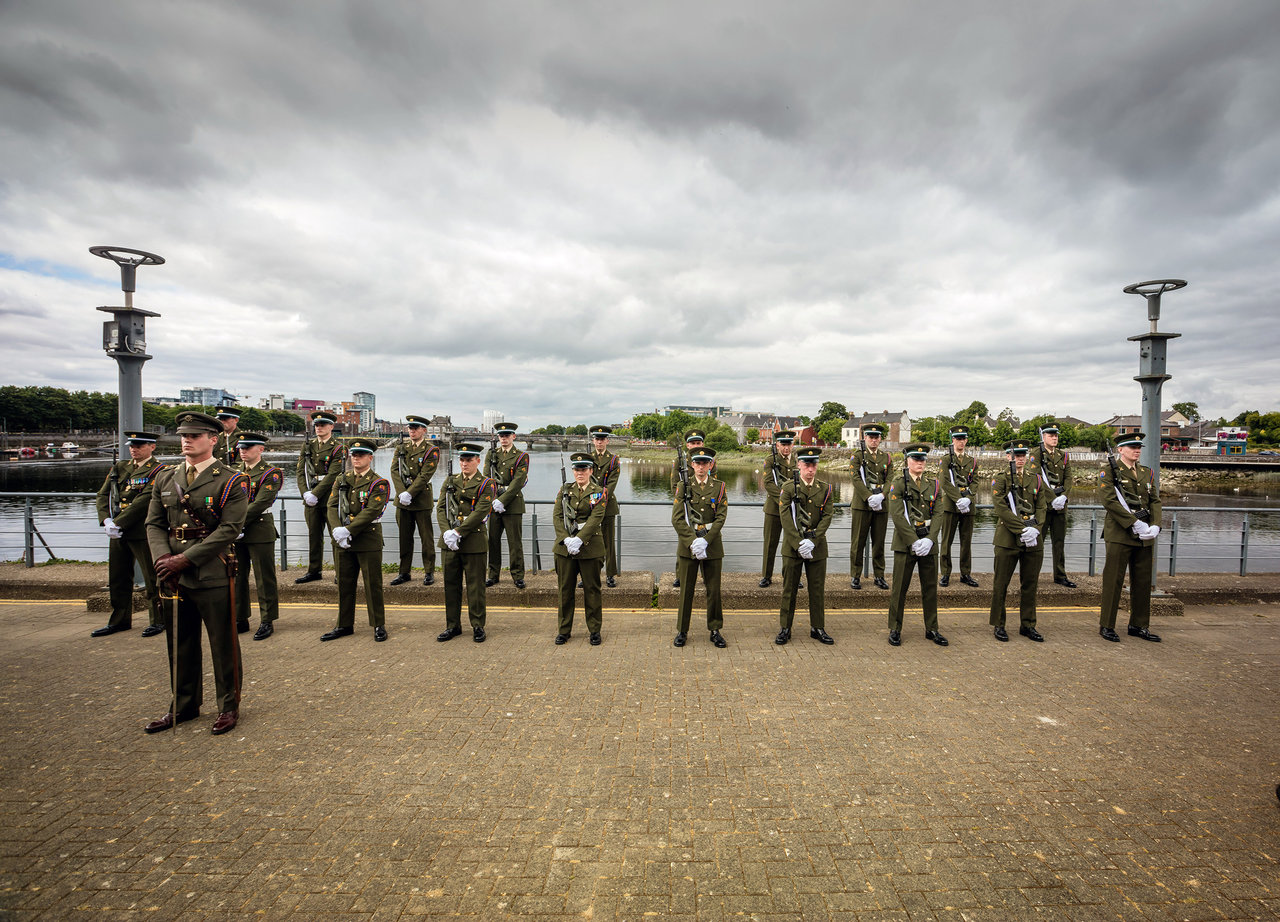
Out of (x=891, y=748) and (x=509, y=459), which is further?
(x=509, y=459)

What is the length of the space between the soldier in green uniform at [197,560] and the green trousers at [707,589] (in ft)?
13.9

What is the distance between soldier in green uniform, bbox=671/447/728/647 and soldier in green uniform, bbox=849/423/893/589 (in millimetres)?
2640

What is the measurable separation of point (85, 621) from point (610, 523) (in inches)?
268

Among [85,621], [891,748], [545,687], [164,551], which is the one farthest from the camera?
[85,621]

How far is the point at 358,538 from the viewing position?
684 centimetres

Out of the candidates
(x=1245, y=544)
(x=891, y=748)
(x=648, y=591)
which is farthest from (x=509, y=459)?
(x=1245, y=544)

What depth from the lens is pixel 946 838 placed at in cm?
332

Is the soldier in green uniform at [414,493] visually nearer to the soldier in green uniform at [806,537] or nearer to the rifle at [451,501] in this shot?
the rifle at [451,501]

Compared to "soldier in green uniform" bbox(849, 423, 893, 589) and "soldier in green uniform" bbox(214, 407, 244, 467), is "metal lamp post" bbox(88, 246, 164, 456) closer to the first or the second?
"soldier in green uniform" bbox(214, 407, 244, 467)

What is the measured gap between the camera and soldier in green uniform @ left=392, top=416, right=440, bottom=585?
8461 millimetres

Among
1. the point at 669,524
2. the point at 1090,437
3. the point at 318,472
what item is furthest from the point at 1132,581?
the point at 1090,437

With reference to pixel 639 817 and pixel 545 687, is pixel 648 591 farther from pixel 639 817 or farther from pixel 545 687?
pixel 639 817

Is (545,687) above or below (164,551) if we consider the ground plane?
below

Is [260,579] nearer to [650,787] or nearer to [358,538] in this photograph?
[358,538]
